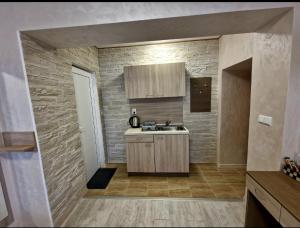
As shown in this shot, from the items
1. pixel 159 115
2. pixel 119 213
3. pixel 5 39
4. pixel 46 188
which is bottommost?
pixel 119 213

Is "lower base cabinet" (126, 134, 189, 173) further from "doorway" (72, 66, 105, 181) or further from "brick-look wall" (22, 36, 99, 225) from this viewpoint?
"brick-look wall" (22, 36, 99, 225)

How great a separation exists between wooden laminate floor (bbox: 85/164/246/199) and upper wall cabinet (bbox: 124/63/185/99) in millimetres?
1472

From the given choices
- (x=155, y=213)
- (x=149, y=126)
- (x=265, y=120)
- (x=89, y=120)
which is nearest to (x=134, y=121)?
(x=149, y=126)

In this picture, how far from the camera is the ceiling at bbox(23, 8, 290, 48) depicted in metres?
1.10

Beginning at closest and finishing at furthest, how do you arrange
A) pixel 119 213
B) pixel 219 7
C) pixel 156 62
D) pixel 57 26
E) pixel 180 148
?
pixel 219 7, pixel 57 26, pixel 119 213, pixel 180 148, pixel 156 62

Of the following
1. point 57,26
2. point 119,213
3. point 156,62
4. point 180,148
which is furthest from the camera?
point 156,62

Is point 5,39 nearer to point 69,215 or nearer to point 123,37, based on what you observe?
point 123,37

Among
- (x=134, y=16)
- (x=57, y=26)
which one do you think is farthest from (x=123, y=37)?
(x=57, y=26)

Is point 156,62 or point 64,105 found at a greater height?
point 156,62

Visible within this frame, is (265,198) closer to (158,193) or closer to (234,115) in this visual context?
(158,193)

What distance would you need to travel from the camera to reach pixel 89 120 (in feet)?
8.41

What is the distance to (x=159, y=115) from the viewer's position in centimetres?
285

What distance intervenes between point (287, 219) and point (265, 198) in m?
0.19

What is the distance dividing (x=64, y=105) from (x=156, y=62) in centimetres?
178
